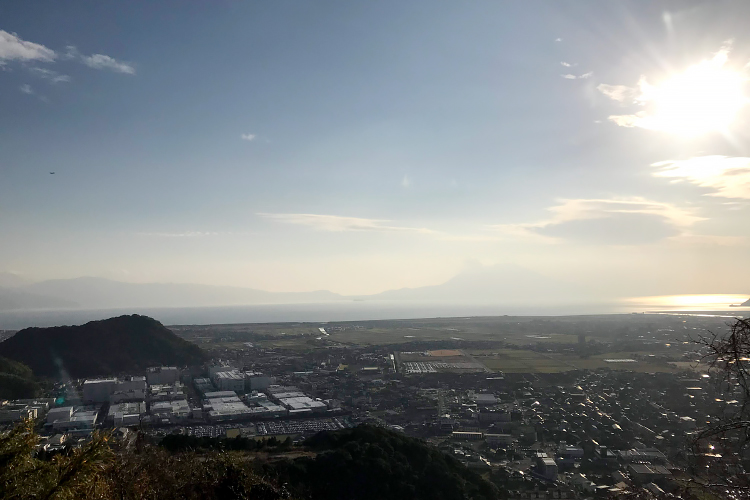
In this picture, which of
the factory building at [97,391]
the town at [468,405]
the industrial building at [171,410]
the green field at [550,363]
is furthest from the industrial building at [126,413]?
the green field at [550,363]

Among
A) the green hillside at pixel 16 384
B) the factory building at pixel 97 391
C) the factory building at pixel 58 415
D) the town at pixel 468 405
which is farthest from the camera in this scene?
the factory building at pixel 97 391

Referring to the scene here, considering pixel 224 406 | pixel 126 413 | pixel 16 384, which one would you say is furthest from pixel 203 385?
pixel 16 384

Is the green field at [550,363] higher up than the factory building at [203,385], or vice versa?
the green field at [550,363]

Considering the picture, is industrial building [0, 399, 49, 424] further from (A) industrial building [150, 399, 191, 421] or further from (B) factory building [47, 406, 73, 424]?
(A) industrial building [150, 399, 191, 421]

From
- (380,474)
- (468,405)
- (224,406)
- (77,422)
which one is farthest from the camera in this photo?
(468,405)

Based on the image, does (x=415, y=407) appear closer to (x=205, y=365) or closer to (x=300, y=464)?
(x=300, y=464)

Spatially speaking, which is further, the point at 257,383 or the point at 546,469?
the point at 257,383

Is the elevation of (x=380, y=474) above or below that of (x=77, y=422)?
above

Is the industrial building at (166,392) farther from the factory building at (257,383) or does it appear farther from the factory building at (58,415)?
the factory building at (58,415)

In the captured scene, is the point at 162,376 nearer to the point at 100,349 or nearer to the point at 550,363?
the point at 100,349
